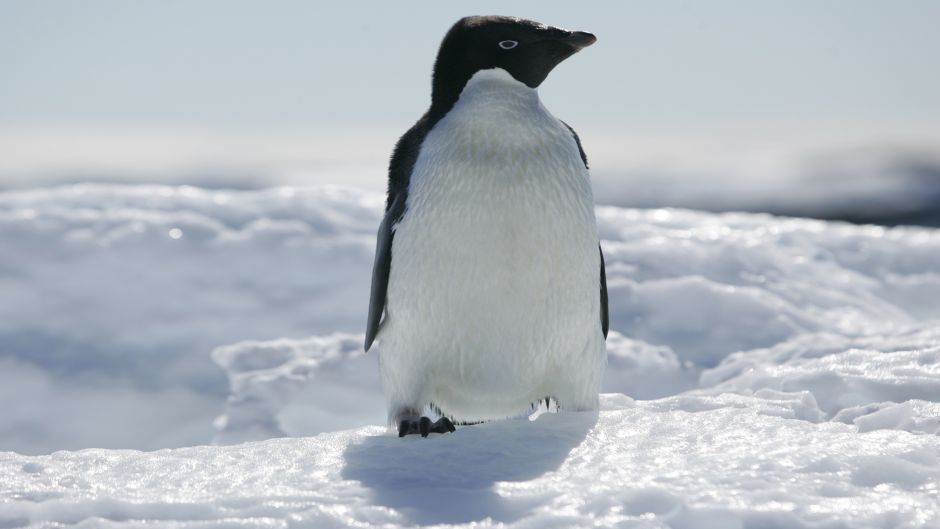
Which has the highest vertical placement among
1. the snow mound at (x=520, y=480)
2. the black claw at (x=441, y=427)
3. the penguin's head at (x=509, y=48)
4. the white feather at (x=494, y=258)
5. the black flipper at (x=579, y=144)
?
the penguin's head at (x=509, y=48)

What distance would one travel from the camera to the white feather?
3084mm

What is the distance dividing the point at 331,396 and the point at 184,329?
1400 mm

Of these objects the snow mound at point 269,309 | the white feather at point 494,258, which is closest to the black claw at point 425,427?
the white feather at point 494,258

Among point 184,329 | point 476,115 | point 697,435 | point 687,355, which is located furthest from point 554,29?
point 184,329

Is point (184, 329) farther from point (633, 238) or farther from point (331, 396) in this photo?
point (633, 238)

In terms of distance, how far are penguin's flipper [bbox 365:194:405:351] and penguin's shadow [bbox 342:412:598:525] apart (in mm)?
527

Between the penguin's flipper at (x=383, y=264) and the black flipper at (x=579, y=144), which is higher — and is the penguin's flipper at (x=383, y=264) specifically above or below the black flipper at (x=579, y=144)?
below

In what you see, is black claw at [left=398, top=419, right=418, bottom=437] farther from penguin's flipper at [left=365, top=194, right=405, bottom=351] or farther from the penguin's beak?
the penguin's beak

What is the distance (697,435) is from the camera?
2.84m

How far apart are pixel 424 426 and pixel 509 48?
128 cm

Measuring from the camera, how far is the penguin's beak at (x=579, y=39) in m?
3.21

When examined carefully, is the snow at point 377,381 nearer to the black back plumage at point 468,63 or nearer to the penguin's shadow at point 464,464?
the penguin's shadow at point 464,464

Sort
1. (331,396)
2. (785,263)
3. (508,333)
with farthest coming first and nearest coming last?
1. (785,263)
2. (331,396)
3. (508,333)

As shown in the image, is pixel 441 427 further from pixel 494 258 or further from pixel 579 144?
pixel 579 144
